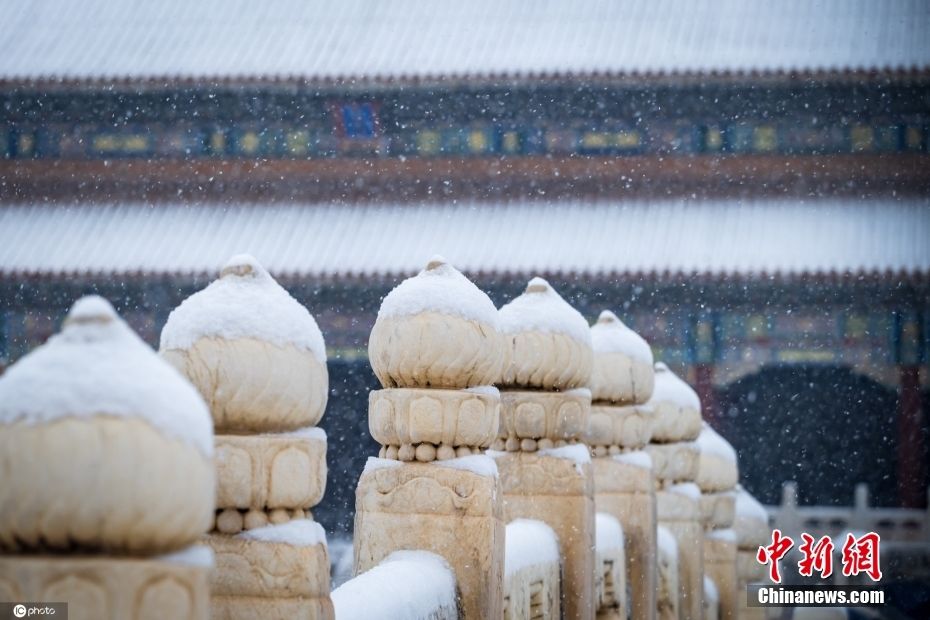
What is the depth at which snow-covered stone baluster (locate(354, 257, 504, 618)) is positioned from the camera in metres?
3.55

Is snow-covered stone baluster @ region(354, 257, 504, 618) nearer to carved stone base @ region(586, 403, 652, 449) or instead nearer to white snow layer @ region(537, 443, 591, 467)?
white snow layer @ region(537, 443, 591, 467)

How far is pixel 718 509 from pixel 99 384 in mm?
7176

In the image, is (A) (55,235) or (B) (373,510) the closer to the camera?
(B) (373,510)

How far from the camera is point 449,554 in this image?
11.9ft

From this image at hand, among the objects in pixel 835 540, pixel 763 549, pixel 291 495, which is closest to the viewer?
pixel 291 495

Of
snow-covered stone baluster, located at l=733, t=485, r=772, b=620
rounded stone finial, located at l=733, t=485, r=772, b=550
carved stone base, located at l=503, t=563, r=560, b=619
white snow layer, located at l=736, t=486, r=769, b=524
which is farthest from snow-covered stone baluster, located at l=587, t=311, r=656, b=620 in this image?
white snow layer, located at l=736, t=486, r=769, b=524

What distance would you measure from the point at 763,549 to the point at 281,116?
816 centimetres

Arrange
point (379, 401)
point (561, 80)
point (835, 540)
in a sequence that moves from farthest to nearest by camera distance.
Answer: point (561, 80) → point (835, 540) → point (379, 401)

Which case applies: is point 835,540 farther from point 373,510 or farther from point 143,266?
point 373,510

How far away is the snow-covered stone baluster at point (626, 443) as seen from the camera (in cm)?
559

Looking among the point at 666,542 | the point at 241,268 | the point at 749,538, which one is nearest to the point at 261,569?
the point at 241,268

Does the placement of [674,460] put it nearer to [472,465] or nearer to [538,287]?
[538,287]

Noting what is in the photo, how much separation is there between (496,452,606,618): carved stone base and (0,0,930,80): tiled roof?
10.6 meters

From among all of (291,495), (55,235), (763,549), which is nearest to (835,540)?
(763,549)
